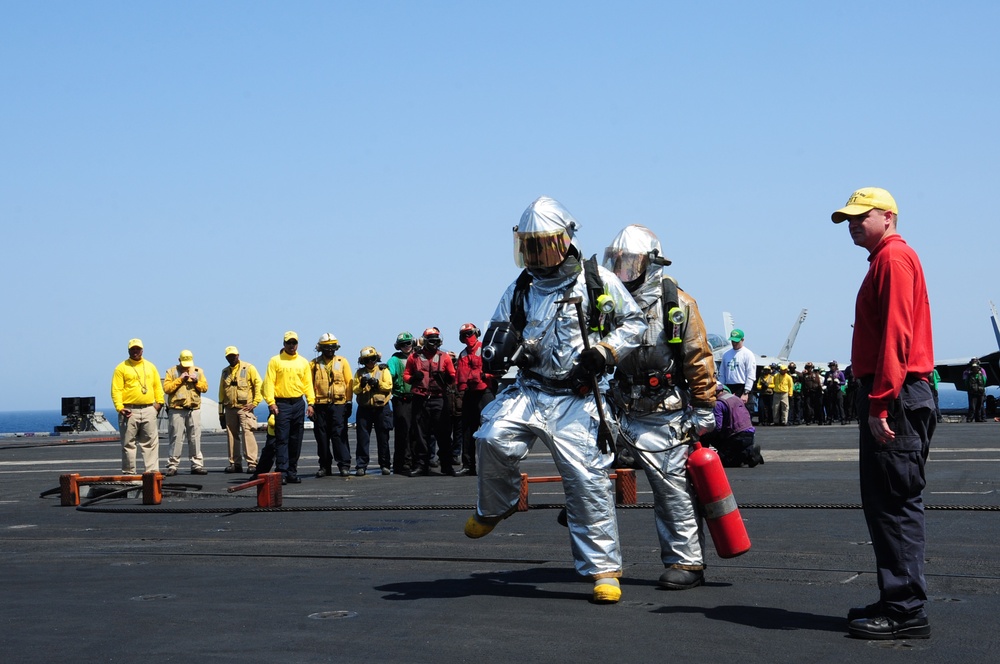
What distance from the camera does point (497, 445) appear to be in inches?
249

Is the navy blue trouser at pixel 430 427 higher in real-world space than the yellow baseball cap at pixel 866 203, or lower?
lower

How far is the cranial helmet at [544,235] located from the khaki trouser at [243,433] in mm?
11407

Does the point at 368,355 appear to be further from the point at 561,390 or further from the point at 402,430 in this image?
the point at 561,390

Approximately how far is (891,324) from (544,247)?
2.17m

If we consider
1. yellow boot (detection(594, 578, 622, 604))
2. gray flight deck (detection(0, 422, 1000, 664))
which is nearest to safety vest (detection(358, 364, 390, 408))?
gray flight deck (detection(0, 422, 1000, 664))

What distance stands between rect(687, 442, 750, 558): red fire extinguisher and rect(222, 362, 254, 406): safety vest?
12.1 metres

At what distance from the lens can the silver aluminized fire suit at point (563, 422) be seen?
6184mm

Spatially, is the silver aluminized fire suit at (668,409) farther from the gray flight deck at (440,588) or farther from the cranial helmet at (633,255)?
the gray flight deck at (440,588)

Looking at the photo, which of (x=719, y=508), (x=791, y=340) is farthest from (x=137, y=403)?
(x=791, y=340)

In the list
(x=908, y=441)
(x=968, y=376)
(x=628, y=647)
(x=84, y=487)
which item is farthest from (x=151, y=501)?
(x=968, y=376)

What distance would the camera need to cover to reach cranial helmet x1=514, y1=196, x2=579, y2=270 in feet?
21.2

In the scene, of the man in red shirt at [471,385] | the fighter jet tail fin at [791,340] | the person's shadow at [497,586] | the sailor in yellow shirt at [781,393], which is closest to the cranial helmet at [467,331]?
the man in red shirt at [471,385]

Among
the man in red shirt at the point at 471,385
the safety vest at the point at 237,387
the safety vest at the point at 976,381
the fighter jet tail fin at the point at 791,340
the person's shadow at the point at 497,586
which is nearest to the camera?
the person's shadow at the point at 497,586

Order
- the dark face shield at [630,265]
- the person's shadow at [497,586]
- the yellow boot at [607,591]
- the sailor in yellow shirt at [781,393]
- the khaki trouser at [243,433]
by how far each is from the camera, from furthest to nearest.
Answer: the sailor in yellow shirt at [781,393], the khaki trouser at [243,433], the dark face shield at [630,265], the person's shadow at [497,586], the yellow boot at [607,591]
